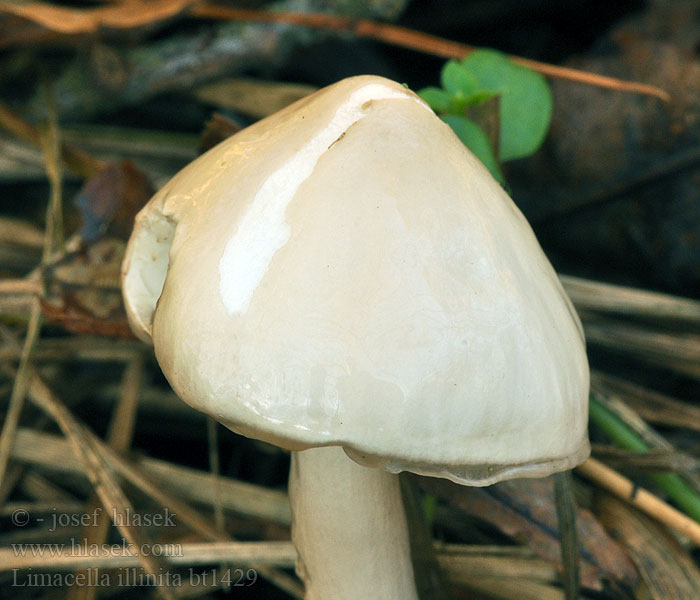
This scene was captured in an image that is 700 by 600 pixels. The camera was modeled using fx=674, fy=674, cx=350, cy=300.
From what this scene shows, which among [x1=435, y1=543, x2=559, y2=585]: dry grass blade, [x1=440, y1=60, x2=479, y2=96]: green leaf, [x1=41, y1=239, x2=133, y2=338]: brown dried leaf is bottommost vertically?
[x1=435, y1=543, x2=559, y2=585]: dry grass blade

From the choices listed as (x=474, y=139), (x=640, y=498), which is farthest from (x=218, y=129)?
(x=640, y=498)

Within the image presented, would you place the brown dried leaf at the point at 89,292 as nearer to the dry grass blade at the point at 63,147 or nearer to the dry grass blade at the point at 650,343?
the dry grass blade at the point at 63,147

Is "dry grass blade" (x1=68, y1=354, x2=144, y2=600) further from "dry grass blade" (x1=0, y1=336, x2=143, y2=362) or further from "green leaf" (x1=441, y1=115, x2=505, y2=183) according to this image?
"green leaf" (x1=441, y1=115, x2=505, y2=183)

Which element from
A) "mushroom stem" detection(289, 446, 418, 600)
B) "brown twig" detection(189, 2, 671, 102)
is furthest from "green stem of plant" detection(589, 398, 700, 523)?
"brown twig" detection(189, 2, 671, 102)

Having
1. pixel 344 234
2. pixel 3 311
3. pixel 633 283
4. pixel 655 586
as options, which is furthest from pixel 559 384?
pixel 3 311

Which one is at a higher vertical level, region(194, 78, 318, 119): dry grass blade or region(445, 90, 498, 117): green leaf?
region(445, 90, 498, 117): green leaf
